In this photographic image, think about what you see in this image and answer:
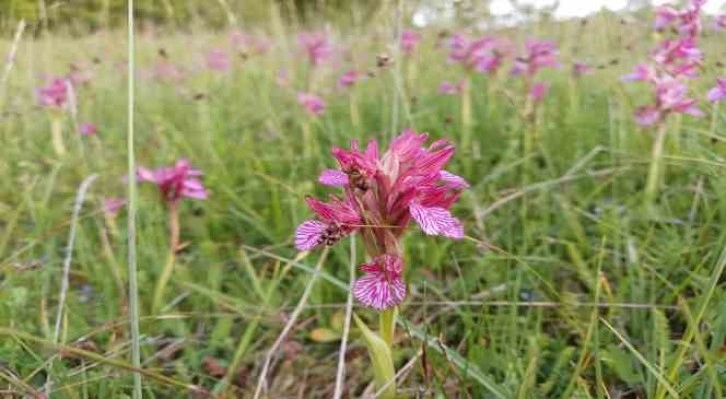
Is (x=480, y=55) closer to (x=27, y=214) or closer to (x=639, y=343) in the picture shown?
(x=639, y=343)

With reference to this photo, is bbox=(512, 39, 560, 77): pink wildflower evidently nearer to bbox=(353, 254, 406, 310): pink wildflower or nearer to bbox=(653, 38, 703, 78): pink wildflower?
bbox=(653, 38, 703, 78): pink wildflower

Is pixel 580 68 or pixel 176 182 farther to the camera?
pixel 580 68

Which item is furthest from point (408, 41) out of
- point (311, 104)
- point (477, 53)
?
point (311, 104)

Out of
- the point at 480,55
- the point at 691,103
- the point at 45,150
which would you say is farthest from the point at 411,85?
the point at 45,150

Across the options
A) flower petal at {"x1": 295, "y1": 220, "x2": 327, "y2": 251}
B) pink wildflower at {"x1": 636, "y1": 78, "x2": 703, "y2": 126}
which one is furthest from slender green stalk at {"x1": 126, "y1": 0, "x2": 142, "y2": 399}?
pink wildflower at {"x1": 636, "y1": 78, "x2": 703, "y2": 126}

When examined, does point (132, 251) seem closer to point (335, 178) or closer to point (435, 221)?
point (335, 178)

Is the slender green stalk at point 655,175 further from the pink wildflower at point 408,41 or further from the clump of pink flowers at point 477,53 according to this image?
the pink wildflower at point 408,41

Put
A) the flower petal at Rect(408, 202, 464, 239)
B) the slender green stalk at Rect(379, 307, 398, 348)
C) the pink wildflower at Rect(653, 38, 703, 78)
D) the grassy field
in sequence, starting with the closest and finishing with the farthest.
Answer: the flower petal at Rect(408, 202, 464, 239) → the slender green stalk at Rect(379, 307, 398, 348) → the grassy field → the pink wildflower at Rect(653, 38, 703, 78)

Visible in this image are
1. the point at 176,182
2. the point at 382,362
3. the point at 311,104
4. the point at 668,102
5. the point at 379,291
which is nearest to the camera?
the point at 379,291
